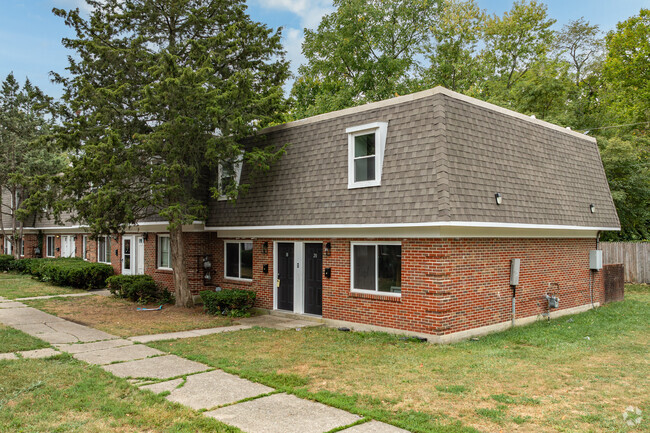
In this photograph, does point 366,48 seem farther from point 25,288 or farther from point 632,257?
point 25,288

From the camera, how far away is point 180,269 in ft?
49.7

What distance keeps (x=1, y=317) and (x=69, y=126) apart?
18.8 ft

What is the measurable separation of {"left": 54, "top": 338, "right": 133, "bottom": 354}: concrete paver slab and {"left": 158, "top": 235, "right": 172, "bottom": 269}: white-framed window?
7725 mm

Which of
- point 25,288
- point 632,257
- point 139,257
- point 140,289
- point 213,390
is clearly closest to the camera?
point 213,390

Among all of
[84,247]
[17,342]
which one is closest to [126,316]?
[17,342]

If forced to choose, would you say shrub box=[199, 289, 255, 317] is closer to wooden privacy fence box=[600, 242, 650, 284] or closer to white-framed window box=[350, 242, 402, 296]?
white-framed window box=[350, 242, 402, 296]

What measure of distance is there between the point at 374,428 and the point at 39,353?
706 centimetres

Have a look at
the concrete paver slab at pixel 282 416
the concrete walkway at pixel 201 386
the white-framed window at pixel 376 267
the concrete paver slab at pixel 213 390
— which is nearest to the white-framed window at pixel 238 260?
the concrete walkway at pixel 201 386

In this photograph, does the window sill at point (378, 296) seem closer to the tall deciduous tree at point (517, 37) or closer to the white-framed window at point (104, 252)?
the white-framed window at point (104, 252)

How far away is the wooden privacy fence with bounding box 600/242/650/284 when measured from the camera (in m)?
21.2

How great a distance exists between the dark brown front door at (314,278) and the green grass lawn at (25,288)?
11541 mm

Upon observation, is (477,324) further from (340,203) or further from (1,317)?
(1,317)

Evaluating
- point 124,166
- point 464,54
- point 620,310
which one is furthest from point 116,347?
point 464,54

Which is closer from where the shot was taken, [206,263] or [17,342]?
[17,342]
